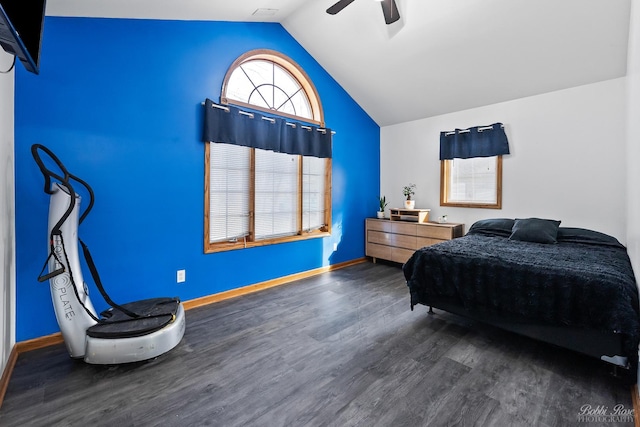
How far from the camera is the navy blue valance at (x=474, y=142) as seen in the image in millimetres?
3959

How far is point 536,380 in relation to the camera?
6.15 feet

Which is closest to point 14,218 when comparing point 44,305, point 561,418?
point 44,305

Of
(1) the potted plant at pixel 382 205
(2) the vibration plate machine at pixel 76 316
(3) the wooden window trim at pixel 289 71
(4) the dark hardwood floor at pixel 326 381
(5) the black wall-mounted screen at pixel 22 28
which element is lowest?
(4) the dark hardwood floor at pixel 326 381

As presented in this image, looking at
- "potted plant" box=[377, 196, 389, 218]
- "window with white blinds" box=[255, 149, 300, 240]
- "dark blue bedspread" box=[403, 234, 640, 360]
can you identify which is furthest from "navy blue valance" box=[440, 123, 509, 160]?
"window with white blinds" box=[255, 149, 300, 240]

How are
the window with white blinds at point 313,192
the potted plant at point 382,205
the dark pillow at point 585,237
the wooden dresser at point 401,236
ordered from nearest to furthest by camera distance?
1. the dark pillow at point 585,237
2. the wooden dresser at point 401,236
3. the window with white blinds at point 313,192
4. the potted plant at point 382,205

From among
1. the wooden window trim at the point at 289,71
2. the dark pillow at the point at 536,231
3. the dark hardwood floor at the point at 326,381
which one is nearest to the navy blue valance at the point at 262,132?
the wooden window trim at the point at 289,71

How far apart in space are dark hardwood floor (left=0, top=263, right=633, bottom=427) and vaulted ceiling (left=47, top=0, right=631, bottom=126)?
267 cm

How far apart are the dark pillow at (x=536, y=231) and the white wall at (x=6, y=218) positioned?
445 cm

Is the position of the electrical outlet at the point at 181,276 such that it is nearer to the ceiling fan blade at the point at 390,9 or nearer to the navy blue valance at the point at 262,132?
the navy blue valance at the point at 262,132

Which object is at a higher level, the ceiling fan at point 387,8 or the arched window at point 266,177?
the ceiling fan at point 387,8

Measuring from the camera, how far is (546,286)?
83.2 inches

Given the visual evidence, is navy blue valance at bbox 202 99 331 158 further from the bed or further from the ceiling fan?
the bed

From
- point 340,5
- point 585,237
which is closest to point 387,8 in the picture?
point 340,5

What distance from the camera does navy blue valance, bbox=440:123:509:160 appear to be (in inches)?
156
